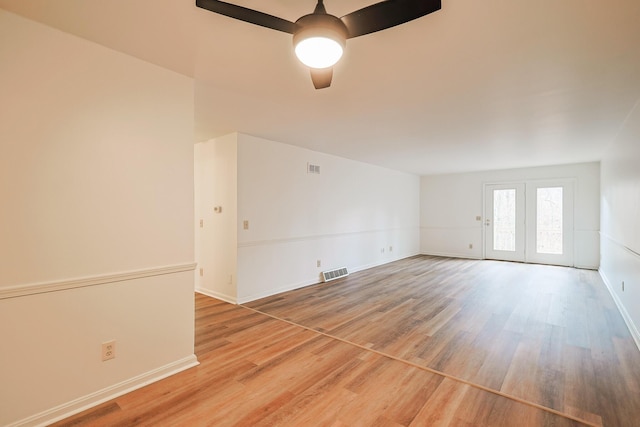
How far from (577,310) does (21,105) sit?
587cm

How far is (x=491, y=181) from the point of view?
765cm

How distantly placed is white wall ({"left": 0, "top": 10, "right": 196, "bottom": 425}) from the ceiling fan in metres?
1.26

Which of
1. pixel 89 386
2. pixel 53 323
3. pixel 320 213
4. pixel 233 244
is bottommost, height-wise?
pixel 89 386

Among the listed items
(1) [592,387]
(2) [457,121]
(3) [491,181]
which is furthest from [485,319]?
(3) [491,181]

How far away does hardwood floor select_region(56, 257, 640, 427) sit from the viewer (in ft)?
6.21

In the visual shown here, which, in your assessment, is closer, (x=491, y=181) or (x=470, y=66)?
(x=470, y=66)

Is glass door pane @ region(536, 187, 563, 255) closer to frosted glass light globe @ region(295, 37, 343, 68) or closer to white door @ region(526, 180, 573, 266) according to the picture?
white door @ region(526, 180, 573, 266)

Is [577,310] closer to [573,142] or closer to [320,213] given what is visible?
[573,142]

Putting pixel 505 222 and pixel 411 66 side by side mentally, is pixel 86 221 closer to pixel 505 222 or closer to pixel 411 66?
pixel 411 66

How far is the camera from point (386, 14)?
1283mm

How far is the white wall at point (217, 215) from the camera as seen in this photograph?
4156 millimetres

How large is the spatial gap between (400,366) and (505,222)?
21.7 feet

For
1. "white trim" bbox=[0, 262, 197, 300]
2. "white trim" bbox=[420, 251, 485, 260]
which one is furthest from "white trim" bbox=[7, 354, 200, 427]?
"white trim" bbox=[420, 251, 485, 260]

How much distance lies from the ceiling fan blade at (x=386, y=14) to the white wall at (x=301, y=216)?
120 inches
